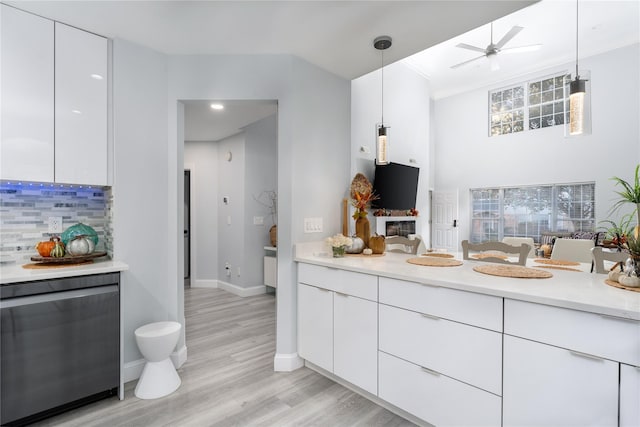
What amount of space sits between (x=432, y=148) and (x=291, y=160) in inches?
244

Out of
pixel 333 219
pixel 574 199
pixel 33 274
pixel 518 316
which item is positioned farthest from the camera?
pixel 574 199

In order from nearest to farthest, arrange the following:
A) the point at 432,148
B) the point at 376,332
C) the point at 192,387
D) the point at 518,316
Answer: the point at 518,316 < the point at 376,332 < the point at 192,387 < the point at 432,148

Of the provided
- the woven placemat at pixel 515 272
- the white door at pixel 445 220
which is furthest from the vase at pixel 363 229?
the white door at pixel 445 220

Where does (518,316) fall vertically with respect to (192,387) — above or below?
above

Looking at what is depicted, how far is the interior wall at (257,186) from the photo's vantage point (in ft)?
15.5

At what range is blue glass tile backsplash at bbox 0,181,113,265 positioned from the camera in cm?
217

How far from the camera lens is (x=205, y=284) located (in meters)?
5.18

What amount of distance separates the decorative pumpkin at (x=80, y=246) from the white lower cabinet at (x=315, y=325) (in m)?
1.58

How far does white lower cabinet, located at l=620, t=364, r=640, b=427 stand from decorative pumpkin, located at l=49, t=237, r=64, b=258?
3.08 m

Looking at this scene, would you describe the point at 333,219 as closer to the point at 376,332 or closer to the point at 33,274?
the point at 376,332

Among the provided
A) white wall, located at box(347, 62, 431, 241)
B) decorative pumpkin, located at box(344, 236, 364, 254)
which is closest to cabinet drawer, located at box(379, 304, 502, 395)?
Result: decorative pumpkin, located at box(344, 236, 364, 254)

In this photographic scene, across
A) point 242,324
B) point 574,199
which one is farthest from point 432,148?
point 242,324

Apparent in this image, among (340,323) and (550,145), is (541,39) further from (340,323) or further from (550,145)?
(340,323)

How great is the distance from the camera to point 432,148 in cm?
777
